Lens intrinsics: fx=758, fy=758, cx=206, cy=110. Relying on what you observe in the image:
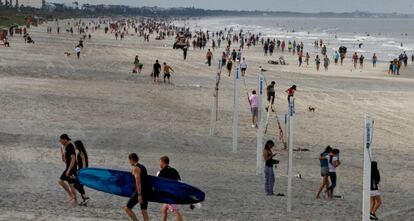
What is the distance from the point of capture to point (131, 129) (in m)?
21.0

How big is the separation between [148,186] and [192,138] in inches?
370

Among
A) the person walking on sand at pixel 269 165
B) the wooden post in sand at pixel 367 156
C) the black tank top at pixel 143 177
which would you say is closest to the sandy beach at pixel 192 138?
the person walking on sand at pixel 269 165

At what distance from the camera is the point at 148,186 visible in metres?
10.7

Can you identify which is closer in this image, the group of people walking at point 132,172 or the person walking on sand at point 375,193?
the group of people walking at point 132,172

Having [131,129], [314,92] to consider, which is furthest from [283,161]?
[314,92]

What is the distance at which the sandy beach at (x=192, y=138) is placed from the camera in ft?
42.5

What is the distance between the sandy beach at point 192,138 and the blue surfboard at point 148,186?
0.53 metres

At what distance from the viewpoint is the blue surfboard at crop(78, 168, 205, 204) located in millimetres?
10719

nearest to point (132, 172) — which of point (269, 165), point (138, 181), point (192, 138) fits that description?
point (138, 181)

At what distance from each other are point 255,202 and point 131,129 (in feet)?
26.9

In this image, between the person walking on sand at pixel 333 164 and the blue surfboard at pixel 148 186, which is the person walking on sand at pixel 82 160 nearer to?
the blue surfboard at pixel 148 186

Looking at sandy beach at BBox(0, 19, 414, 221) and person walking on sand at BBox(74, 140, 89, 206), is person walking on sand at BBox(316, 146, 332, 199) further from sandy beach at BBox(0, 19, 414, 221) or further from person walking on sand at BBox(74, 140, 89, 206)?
person walking on sand at BBox(74, 140, 89, 206)

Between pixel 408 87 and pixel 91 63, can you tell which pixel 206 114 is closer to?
pixel 408 87

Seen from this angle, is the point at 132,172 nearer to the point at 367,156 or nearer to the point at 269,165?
the point at 367,156
